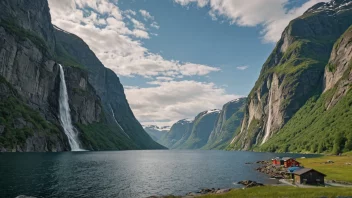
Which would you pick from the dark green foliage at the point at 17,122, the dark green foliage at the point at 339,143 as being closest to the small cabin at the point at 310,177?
the dark green foliage at the point at 339,143

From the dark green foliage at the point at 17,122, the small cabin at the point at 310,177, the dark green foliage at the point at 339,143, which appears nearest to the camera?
the small cabin at the point at 310,177

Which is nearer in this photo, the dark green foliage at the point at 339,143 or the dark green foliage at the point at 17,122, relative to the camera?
the dark green foliage at the point at 17,122

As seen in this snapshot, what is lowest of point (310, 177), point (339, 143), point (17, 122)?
point (310, 177)

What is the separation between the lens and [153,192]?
6731cm

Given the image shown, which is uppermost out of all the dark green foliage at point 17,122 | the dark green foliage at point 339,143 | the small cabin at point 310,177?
the dark green foliage at point 17,122

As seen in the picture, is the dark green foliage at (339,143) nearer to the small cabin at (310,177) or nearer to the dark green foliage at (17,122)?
the small cabin at (310,177)

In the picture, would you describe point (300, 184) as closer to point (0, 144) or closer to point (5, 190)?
point (5, 190)

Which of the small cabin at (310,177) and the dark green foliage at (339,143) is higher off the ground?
the dark green foliage at (339,143)

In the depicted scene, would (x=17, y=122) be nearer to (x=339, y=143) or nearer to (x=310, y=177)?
(x=310, y=177)

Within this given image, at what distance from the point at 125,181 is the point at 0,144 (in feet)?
307

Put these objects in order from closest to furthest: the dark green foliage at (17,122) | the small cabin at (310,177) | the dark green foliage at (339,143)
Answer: the small cabin at (310,177) → the dark green foliage at (17,122) → the dark green foliage at (339,143)

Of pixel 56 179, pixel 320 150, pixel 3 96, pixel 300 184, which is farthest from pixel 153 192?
pixel 320 150

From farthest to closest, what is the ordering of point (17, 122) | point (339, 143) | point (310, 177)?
point (339, 143)
point (17, 122)
point (310, 177)

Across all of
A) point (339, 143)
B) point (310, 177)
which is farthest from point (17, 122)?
point (339, 143)
